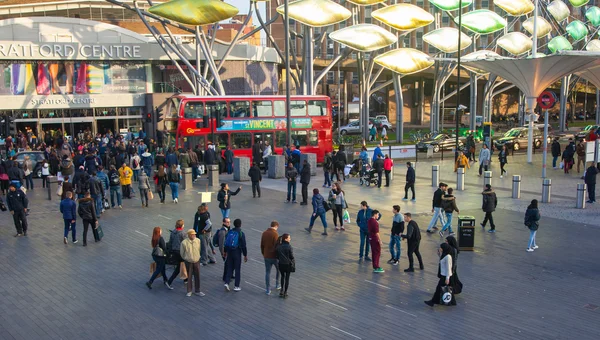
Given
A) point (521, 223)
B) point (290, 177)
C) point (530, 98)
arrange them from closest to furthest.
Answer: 1. point (521, 223)
2. point (290, 177)
3. point (530, 98)

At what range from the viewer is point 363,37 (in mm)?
37312

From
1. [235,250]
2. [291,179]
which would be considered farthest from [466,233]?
[291,179]

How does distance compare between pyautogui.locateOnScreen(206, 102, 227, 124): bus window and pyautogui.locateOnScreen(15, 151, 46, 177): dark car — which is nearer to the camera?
pyautogui.locateOnScreen(15, 151, 46, 177): dark car

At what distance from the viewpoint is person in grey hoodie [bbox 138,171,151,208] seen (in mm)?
19328

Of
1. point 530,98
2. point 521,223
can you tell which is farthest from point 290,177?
point 530,98

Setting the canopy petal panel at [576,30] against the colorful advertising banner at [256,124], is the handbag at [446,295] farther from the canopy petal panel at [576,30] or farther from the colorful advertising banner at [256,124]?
the canopy petal panel at [576,30]

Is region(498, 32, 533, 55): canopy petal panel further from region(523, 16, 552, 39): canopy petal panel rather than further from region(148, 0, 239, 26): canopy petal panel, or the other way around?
region(148, 0, 239, 26): canopy petal panel

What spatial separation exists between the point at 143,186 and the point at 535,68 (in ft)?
67.4

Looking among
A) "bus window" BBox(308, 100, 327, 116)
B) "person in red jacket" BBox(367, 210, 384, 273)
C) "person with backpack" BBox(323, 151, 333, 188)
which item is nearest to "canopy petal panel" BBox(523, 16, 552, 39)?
"bus window" BBox(308, 100, 327, 116)

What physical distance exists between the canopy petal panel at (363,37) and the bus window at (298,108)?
7.70 meters

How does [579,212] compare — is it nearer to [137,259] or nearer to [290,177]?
[290,177]

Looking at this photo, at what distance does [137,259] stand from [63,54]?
35.5 m

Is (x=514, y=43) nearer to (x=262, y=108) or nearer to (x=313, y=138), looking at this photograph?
(x=313, y=138)

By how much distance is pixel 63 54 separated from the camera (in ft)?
147
